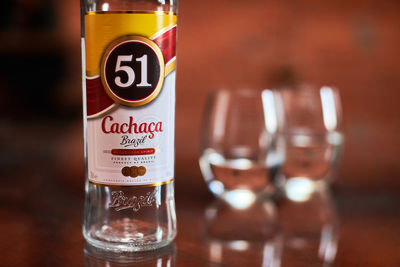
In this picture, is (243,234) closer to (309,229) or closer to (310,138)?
(309,229)

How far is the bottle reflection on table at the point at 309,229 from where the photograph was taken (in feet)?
1.90

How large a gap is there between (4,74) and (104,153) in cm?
189

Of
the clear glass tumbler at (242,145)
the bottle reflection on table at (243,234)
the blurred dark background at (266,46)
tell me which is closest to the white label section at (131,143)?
the bottle reflection on table at (243,234)

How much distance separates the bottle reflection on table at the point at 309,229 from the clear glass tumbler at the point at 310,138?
0.10 ft

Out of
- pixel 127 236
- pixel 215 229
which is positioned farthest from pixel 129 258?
pixel 215 229

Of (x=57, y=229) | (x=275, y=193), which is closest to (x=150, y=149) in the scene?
(x=57, y=229)

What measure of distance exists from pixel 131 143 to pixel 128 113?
3cm

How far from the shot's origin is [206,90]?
2.08m

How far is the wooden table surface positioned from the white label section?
8cm

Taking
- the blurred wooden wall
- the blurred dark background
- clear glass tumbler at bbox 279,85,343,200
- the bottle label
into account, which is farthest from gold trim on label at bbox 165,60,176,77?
the blurred wooden wall

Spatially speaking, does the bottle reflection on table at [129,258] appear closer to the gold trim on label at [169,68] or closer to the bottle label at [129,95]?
the bottle label at [129,95]

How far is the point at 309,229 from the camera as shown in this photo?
69cm

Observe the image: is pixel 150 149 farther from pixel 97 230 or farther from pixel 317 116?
pixel 317 116

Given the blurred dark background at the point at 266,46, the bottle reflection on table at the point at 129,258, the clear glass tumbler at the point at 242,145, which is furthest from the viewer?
the blurred dark background at the point at 266,46
